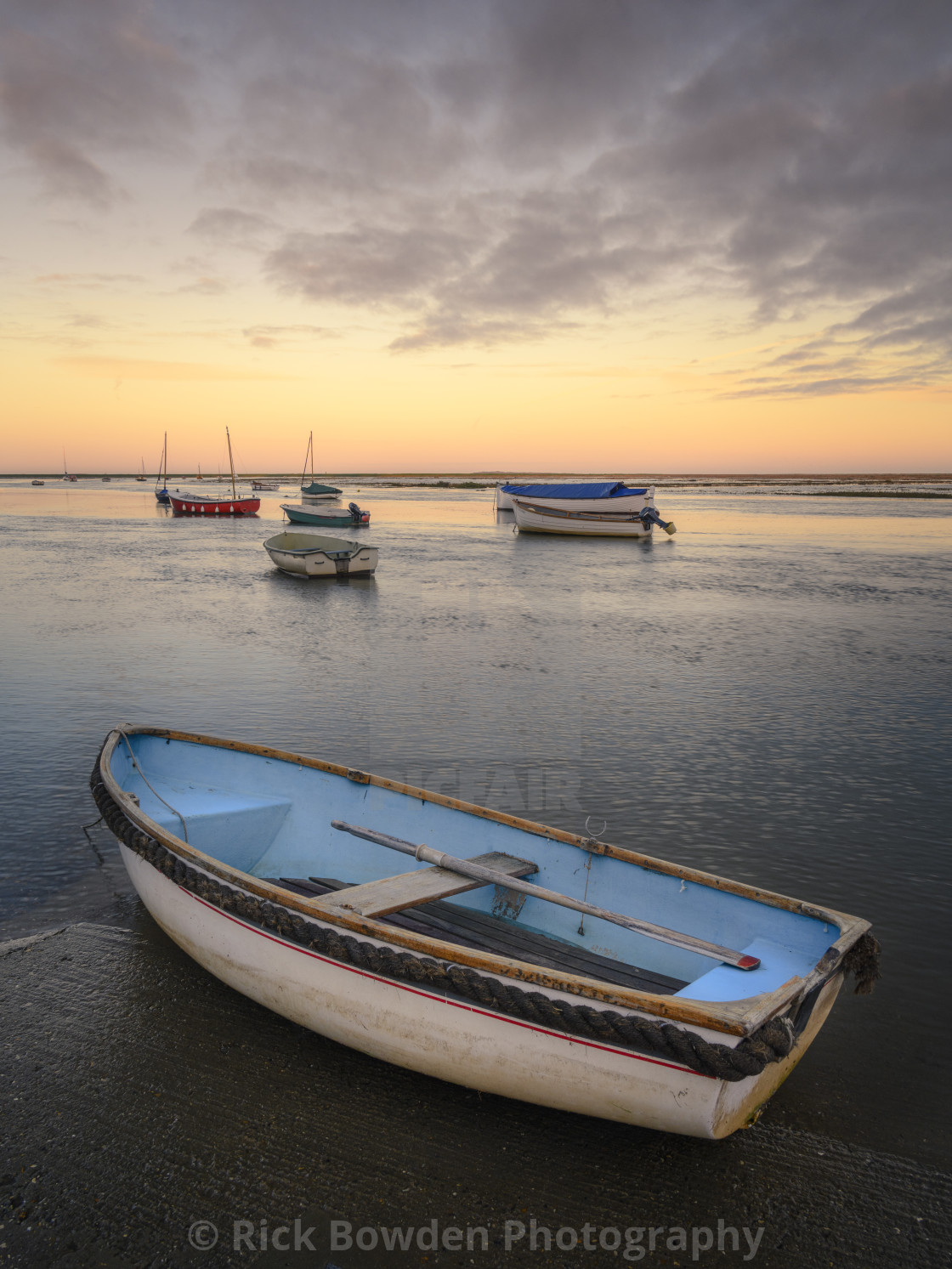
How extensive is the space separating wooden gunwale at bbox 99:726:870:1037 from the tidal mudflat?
3.12ft

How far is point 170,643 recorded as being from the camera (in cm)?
1548

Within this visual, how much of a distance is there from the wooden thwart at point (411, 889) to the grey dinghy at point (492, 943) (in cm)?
2

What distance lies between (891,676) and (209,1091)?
13.1 m

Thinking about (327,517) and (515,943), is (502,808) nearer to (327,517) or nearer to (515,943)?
(515,943)

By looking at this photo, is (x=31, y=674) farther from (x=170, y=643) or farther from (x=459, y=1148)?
(x=459, y=1148)

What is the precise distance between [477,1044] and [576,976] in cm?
71

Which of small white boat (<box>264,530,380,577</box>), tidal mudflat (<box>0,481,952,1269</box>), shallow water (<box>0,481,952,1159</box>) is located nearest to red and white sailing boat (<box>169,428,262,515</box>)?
shallow water (<box>0,481,952,1159</box>)

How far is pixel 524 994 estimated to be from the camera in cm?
361

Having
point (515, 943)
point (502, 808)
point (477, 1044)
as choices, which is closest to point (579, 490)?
point (502, 808)

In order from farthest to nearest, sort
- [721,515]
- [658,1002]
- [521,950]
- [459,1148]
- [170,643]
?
[721,515], [170,643], [521,950], [459,1148], [658,1002]

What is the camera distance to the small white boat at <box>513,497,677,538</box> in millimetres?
46594

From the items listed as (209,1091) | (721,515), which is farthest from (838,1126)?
(721,515)

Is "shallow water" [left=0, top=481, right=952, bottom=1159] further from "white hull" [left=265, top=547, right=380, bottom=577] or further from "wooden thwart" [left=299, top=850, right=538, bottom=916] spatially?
"wooden thwart" [left=299, top=850, right=538, bottom=916]

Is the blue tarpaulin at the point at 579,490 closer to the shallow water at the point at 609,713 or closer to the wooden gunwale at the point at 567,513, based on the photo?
the wooden gunwale at the point at 567,513
